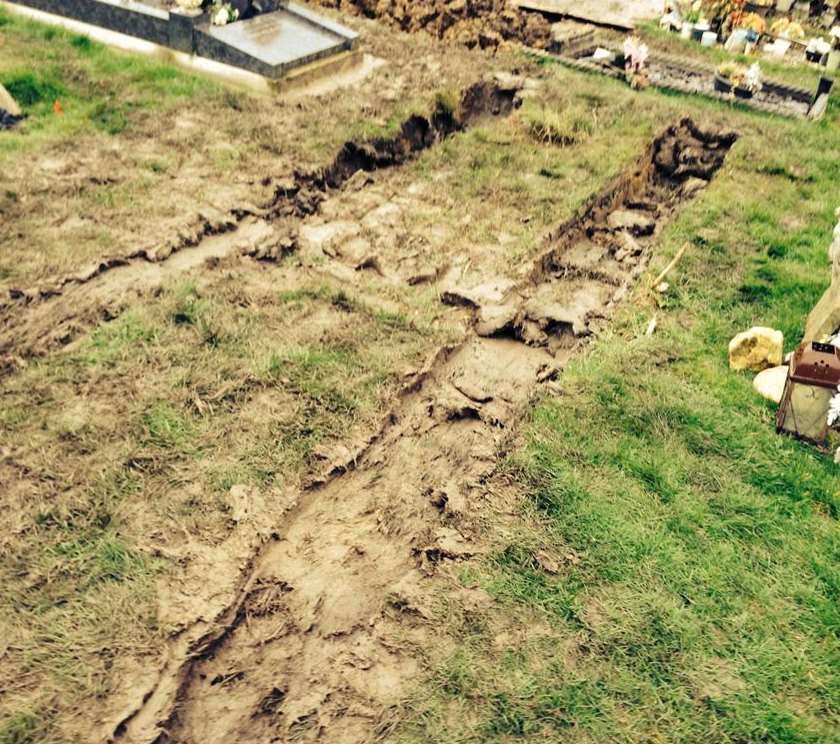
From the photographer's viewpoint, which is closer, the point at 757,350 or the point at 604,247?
the point at 757,350

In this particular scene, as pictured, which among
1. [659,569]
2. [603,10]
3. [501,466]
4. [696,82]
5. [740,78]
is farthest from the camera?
[603,10]

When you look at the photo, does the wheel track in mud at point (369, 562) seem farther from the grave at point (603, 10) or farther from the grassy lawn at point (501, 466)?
the grave at point (603, 10)

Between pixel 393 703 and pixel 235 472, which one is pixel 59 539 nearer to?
pixel 235 472

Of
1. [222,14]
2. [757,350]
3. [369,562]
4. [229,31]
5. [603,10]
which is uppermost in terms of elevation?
[603,10]

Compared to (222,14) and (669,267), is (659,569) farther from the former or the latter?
(222,14)

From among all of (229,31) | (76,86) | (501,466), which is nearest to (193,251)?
(501,466)

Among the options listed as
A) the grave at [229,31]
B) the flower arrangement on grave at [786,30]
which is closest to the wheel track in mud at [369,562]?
the grave at [229,31]
